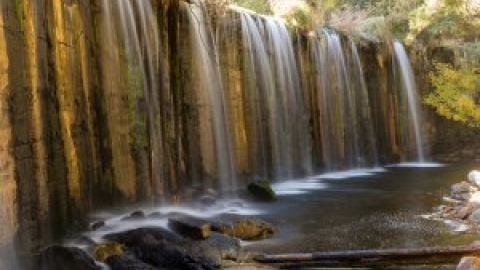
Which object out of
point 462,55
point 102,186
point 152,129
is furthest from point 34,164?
point 462,55

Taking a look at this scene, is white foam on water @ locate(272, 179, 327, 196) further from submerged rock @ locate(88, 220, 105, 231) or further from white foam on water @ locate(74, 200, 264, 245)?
submerged rock @ locate(88, 220, 105, 231)

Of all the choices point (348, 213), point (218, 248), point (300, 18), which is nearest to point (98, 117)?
point (218, 248)

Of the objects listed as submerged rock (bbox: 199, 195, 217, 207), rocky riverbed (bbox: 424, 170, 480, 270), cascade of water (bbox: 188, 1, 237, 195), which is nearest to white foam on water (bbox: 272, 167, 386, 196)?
cascade of water (bbox: 188, 1, 237, 195)

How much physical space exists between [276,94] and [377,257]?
1150 centimetres

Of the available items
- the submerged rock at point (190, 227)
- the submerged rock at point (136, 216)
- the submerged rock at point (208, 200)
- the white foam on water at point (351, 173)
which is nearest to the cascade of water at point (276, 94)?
the white foam on water at point (351, 173)

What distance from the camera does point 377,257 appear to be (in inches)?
329

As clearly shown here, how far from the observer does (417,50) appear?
2670cm

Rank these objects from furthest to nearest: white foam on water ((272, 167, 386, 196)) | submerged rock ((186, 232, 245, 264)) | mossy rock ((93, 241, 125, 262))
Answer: white foam on water ((272, 167, 386, 196))
submerged rock ((186, 232, 245, 264))
mossy rock ((93, 241, 125, 262))

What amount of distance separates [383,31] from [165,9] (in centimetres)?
1368

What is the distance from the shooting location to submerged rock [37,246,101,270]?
8109mm

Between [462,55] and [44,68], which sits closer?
[44,68]

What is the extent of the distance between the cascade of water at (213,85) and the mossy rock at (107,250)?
6.87 m

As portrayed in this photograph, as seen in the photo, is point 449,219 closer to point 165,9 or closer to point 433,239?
point 433,239

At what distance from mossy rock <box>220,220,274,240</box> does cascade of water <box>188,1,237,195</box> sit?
16.2ft
